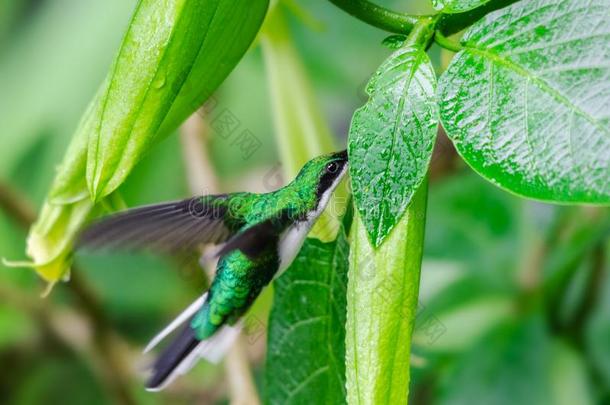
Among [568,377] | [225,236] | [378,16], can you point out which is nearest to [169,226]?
[225,236]

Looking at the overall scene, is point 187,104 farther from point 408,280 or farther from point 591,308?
point 591,308


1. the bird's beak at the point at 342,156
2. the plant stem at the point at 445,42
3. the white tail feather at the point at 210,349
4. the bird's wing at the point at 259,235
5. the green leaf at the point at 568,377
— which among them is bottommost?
the green leaf at the point at 568,377

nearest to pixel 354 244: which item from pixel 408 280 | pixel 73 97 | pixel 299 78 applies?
pixel 408 280

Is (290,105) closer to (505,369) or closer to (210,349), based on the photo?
(210,349)

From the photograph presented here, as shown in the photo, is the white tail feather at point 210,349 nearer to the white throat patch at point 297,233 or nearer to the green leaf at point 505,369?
the white throat patch at point 297,233

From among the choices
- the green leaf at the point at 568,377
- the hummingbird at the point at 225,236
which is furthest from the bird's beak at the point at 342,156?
the green leaf at the point at 568,377

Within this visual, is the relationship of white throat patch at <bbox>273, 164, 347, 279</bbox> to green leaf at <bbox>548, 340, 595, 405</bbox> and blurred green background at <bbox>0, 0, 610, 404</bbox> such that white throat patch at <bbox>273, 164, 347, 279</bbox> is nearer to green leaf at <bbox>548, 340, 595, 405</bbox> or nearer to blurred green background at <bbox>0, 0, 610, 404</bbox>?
blurred green background at <bbox>0, 0, 610, 404</bbox>

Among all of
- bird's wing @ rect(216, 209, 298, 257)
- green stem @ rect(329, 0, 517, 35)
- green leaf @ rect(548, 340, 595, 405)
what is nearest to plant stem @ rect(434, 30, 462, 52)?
green stem @ rect(329, 0, 517, 35)
